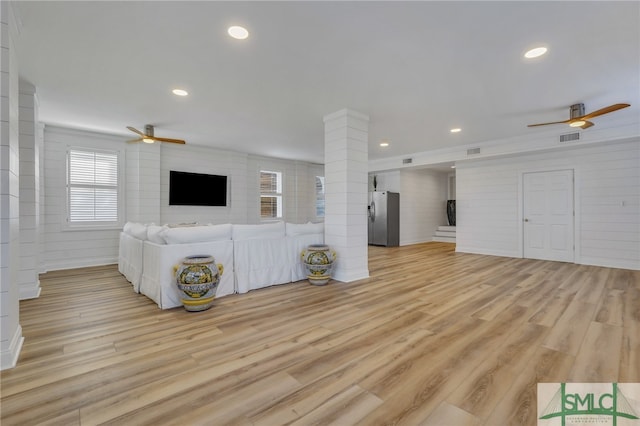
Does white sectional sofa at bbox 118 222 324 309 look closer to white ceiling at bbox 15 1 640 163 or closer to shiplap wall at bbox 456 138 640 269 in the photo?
white ceiling at bbox 15 1 640 163

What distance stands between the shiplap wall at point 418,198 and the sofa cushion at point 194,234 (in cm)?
634

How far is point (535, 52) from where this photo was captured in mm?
2797

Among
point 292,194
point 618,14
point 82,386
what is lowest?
point 82,386

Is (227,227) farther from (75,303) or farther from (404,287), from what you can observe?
(404,287)

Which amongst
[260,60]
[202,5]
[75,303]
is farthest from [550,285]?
[75,303]

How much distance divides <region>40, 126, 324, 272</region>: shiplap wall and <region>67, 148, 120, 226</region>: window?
5.0 inches

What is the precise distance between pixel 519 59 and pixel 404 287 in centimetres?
296

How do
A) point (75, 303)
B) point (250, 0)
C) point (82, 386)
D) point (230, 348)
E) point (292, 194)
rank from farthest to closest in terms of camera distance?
point (292, 194), point (75, 303), point (230, 348), point (250, 0), point (82, 386)

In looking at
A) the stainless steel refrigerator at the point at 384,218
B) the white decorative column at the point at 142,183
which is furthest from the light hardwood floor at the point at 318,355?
the stainless steel refrigerator at the point at 384,218

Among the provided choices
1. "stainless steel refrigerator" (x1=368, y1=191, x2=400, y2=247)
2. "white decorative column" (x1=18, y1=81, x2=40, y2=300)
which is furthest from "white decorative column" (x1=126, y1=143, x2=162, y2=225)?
"stainless steel refrigerator" (x1=368, y1=191, x2=400, y2=247)

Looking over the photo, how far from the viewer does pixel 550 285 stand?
13.6 ft

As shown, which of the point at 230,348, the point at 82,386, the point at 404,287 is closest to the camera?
the point at 82,386

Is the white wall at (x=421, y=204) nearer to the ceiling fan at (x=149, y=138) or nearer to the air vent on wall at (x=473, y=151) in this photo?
the air vent on wall at (x=473, y=151)

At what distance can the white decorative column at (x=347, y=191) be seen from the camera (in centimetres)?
429
